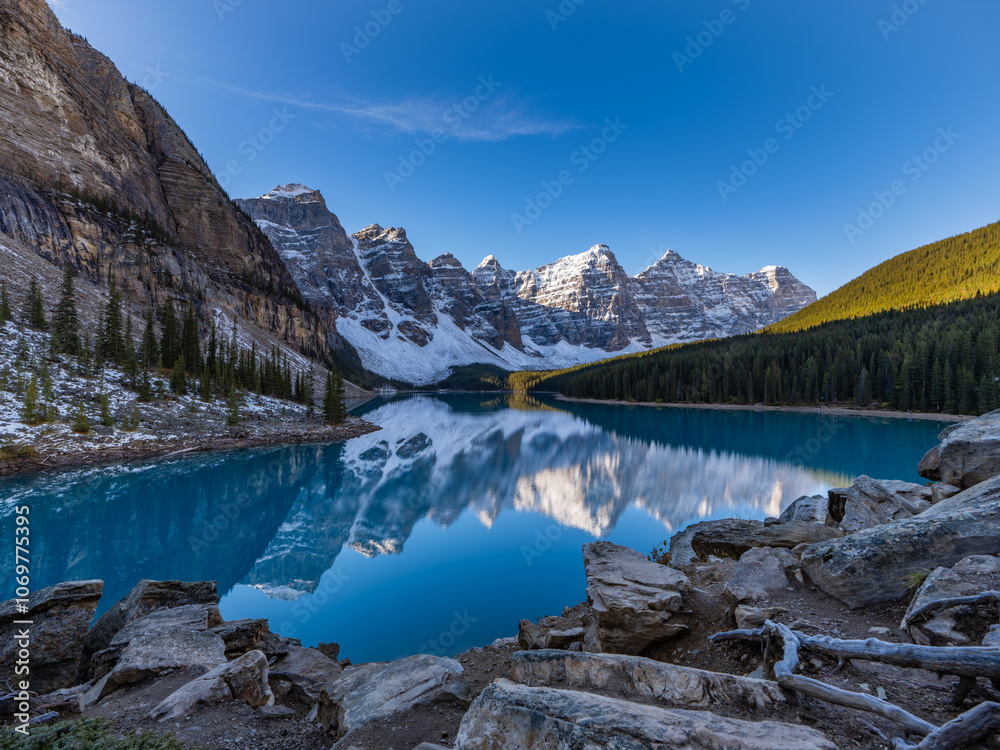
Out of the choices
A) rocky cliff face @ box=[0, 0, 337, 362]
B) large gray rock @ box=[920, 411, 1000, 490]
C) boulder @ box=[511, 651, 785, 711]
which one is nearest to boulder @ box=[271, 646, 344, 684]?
boulder @ box=[511, 651, 785, 711]

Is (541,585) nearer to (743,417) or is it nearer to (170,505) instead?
(170,505)

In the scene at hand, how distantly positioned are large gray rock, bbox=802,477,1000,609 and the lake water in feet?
23.3

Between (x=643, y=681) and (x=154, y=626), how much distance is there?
26.2 feet

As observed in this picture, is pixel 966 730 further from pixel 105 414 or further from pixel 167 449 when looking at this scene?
pixel 105 414

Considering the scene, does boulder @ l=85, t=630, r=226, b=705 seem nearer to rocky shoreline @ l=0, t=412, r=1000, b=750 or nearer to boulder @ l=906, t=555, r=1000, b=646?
rocky shoreline @ l=0, t=412, r=1000, b=750

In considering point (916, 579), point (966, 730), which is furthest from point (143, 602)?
point (916, 579)

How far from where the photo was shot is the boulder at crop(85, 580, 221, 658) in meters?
7.82

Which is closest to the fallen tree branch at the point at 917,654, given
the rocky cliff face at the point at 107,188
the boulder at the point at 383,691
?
the boulder at the point at 383,691

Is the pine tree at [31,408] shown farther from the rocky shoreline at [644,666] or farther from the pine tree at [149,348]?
the rocky shoreline at [644,666]

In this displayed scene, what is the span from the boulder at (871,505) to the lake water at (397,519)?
630 centimetres

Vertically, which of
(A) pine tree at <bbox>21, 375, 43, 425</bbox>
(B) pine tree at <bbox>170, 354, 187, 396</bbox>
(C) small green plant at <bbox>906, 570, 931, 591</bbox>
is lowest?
(C) small green plant at <bbox>906, 570, 931, 591</bbox>

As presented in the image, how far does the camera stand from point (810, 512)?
13.8 meters

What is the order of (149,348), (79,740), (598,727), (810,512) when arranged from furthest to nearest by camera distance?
(149,348) → (810,512) → (79,740) → (598,727)

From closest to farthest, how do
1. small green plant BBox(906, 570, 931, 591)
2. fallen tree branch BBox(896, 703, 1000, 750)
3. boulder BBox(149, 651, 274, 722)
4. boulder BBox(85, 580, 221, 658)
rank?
fallen tree branch BBox(896, 703, 1000, 750), boulder BBox(149, 651, 274, 722), small green plant BBox(906, 570, 931, 591), boulder BBox(85, 580, 221, 658)
